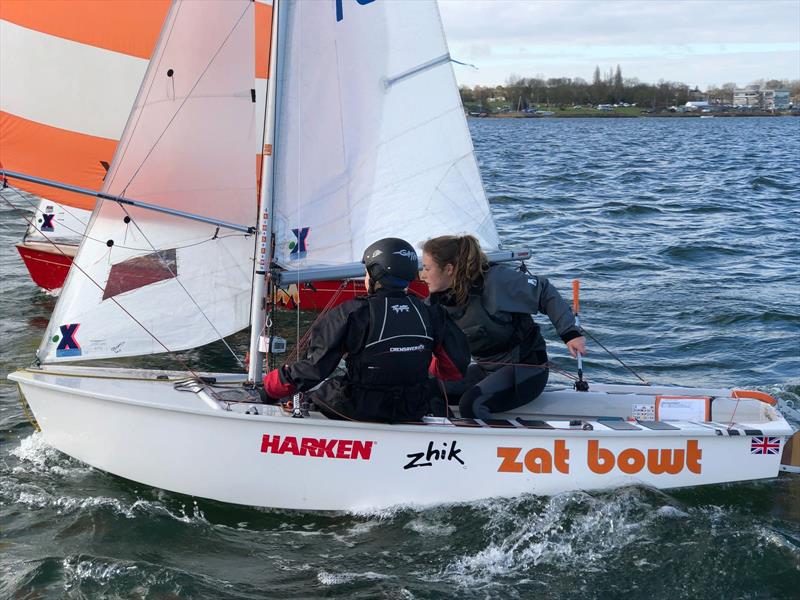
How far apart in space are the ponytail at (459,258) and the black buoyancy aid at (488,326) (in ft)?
0.32

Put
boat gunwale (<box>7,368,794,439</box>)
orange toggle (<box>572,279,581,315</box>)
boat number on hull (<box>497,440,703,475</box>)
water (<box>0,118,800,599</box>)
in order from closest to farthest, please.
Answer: water (<box>0,118,800,599</box>), boat gunwale (<box>7,368,794,439</box>), boat number on hull (<box>497,440,703,475</box>), orange toggle (<box>572,279,581,315</box>)

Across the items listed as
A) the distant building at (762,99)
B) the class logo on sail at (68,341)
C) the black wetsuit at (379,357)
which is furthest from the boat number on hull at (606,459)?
the distant building at (762,99)

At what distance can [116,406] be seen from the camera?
514cm

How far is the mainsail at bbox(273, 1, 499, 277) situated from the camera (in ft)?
18.3

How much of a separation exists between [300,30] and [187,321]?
1.92 metres

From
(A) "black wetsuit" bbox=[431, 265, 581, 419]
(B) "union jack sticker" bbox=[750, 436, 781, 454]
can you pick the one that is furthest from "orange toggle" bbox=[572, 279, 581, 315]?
(B) "union jack sticker" bbox=[750, 436, 781, 454]

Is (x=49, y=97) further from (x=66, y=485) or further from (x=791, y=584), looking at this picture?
(x=791, y=584)

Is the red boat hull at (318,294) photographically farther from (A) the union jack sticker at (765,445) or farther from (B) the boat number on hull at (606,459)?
(A) the union jack sticker at (765,445)

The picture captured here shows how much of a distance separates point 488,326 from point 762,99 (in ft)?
392

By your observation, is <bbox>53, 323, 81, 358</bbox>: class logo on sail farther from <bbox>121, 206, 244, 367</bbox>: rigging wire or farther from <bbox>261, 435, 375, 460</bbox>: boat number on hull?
<bbox>261, 435, 375, 460</bbox>: boat number on hull

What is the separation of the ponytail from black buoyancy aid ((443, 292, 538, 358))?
97 mm

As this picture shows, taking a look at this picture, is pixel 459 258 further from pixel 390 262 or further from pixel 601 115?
pixel 601 115

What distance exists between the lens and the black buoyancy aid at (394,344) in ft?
14.9

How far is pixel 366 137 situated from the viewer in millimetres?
5961
